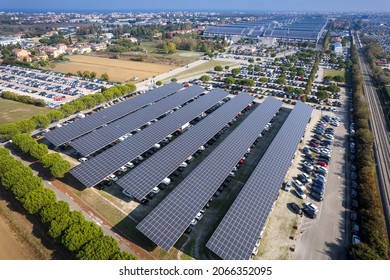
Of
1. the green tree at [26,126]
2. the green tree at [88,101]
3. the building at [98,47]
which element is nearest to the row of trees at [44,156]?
the green tree at [26,126]

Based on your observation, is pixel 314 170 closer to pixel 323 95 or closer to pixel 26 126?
pixel 323 95

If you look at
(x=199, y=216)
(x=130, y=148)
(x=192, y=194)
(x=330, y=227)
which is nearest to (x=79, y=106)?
(x=130, y=148)

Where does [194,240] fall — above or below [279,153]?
below

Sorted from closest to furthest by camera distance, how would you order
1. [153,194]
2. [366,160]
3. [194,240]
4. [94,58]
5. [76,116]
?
1. [194,240]
2. [153,194]
3. [366,160]
4. [76,116]
5. [94,58]

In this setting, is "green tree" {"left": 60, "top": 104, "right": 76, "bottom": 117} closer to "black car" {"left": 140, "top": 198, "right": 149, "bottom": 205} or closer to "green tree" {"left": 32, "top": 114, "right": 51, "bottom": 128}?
"green tree" {"left": 32, "top": 114, "right": 51, "bottom": 128}

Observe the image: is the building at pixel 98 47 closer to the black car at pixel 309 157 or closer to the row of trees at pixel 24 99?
the row of trees at pixel 24 99

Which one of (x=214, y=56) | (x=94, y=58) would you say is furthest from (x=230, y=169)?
(x=94, y=58)

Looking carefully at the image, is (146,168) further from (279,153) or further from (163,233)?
(279,153)

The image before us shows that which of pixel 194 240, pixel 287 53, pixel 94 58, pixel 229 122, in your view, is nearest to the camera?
pixel 194 240
